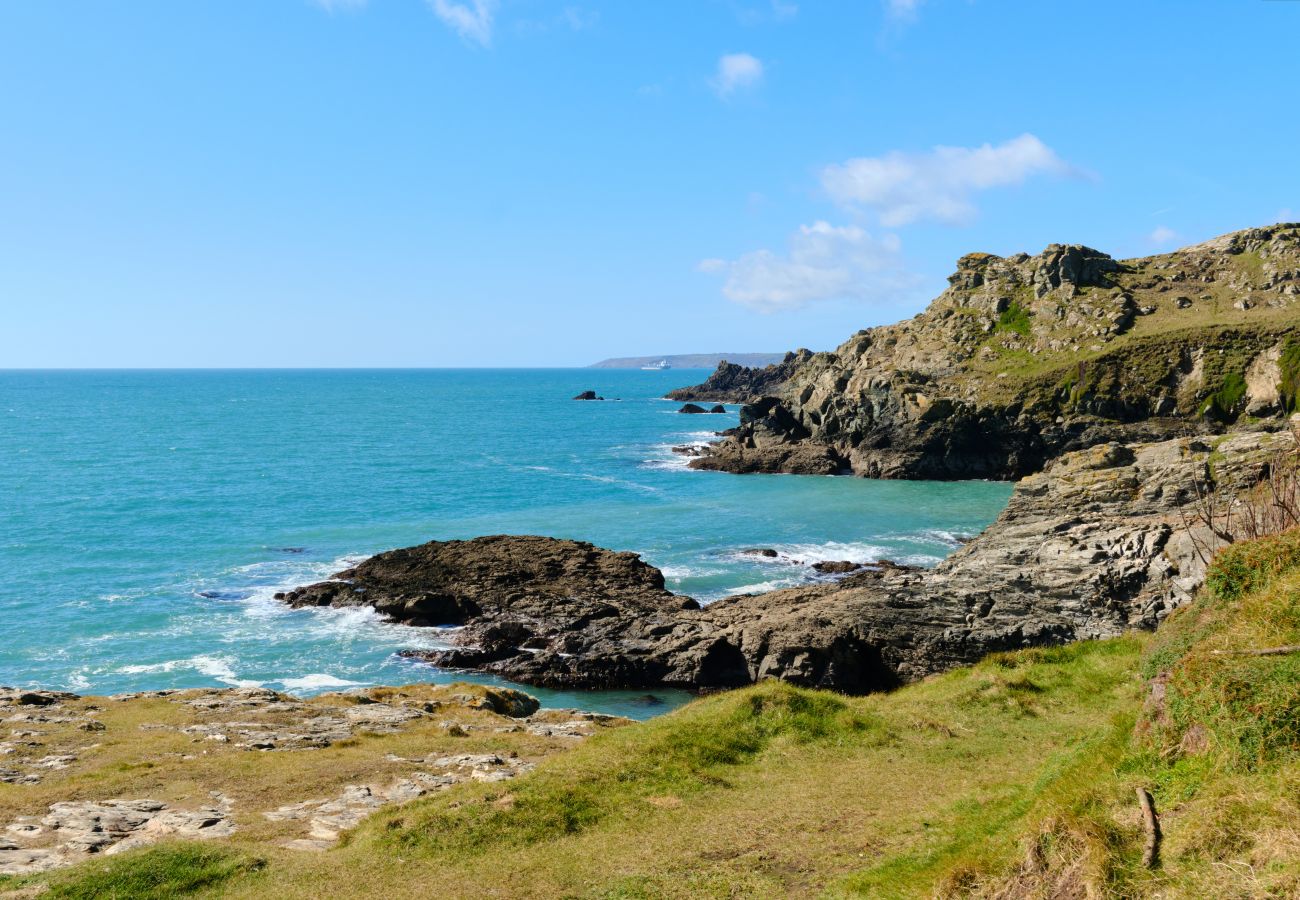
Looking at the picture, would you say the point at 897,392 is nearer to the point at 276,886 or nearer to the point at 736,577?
the point at 736,577

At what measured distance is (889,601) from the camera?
3472 centimetres

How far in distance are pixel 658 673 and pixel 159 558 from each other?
130 ft

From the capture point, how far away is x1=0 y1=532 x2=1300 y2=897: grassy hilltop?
432 inches

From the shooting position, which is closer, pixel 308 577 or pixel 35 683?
pixel 35 683

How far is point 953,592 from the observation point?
34594mm

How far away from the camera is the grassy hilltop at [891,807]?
11.0 meters

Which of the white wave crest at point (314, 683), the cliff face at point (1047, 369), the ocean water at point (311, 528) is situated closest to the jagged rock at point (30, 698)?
the ocean water at point (311, 528)

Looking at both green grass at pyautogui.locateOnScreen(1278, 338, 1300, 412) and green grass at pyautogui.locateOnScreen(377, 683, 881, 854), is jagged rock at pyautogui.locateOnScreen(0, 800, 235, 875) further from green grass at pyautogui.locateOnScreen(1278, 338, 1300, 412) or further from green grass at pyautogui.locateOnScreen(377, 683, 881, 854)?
green grass at pyautogui.locateOnScreen(1278, 338, 1300, 412)

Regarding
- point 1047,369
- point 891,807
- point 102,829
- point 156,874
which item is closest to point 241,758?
point 102,829

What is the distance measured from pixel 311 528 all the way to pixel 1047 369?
78.1 m

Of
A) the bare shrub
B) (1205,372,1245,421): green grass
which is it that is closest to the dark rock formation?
the bare shrub

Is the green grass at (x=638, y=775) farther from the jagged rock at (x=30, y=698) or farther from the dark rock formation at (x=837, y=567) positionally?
the dark rock formation at (x=837, y=567)

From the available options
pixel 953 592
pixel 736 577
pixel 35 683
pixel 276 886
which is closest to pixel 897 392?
pixel 736 577

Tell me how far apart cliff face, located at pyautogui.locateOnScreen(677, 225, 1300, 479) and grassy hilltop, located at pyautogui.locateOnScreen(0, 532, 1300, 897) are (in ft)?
232
